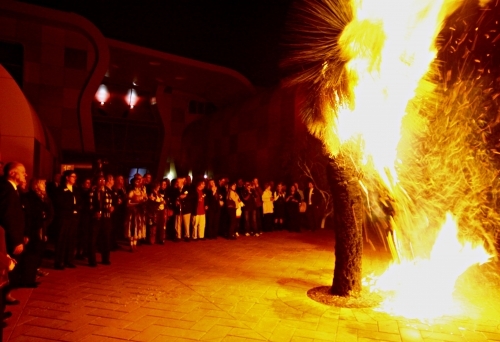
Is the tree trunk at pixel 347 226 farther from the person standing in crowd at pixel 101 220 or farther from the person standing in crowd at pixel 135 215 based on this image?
the person standing in crowd at pixel 135 215

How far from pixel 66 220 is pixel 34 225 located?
89 centimetres

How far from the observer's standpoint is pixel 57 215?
7684mm

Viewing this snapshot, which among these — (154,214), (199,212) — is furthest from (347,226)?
(199,212)

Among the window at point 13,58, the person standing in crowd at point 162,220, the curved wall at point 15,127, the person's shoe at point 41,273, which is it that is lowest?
the person's shoe at point 41,273

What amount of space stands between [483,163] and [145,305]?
7.48 metres

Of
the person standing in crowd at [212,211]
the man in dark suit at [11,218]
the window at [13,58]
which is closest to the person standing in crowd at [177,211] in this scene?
the person standing in crowd at [212,211]

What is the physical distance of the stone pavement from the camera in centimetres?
469

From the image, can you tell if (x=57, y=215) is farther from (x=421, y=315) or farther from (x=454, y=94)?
(x=454, y=94)

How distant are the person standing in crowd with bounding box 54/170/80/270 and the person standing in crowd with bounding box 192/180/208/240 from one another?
4060 mm

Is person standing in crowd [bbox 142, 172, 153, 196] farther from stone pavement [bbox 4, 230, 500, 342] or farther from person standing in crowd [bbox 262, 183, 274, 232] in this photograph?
person standing in crowd [bbox 262, 183, 274, 232]

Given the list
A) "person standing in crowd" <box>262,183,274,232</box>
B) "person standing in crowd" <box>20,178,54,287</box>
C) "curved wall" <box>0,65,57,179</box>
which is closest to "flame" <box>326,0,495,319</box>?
"person standing in crowd" <box>20,178,54,287</box>

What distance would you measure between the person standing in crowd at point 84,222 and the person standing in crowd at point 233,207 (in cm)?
460

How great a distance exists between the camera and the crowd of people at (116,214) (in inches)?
203

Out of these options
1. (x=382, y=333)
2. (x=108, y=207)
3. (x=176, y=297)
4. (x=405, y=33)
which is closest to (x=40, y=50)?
(x=108, y=207)
